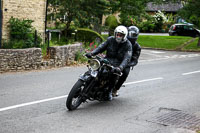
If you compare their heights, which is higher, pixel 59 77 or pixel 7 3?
pixel 7 3

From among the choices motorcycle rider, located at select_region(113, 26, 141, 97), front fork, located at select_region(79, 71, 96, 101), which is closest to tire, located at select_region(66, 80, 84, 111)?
front fork, located at select_region(79, 71, 96, 101)

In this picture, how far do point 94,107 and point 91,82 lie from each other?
0.77m

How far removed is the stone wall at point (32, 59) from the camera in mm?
13500

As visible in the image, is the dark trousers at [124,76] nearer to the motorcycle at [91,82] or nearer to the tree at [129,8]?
the motorcycle at [91,82]

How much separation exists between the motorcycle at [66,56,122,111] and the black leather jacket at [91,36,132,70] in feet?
1.88

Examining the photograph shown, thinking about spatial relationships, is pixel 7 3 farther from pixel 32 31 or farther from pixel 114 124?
pixel 114 124

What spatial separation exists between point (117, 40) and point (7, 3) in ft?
38.2

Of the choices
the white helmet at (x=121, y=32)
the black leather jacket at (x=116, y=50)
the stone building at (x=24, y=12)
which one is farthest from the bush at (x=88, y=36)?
the white helmet at (x=121, y=32)

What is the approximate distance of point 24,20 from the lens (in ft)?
62.7

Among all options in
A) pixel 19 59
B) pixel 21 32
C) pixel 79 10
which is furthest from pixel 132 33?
pixel 79 10

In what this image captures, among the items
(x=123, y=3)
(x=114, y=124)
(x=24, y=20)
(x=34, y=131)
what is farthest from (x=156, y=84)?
(x=123, y=3)

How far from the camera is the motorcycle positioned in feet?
25.1

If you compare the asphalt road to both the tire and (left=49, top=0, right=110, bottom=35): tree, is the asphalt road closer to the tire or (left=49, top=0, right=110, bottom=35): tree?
the tire

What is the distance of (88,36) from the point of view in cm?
2267
